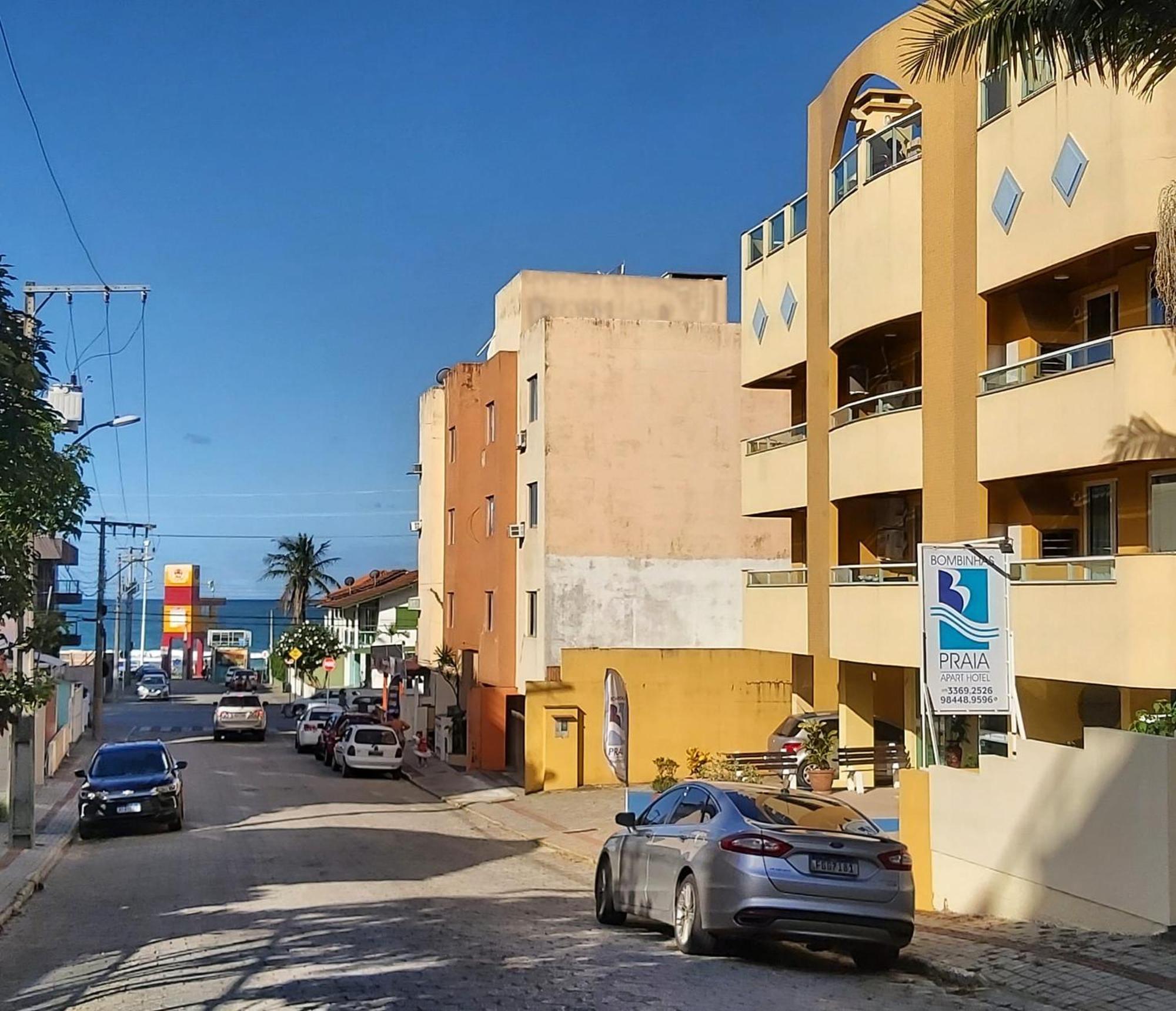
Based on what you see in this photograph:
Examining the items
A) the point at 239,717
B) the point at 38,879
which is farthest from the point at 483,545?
the point at 38,879

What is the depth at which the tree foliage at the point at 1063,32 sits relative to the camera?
35.7 feet

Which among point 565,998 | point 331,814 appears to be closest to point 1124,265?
point 565,998

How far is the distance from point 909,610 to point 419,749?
24646 mm

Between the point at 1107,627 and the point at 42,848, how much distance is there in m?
17.3

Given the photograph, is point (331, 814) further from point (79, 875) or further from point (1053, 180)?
point (1053, 180)

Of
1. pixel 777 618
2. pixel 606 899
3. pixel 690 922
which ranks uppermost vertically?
pixel 777 618

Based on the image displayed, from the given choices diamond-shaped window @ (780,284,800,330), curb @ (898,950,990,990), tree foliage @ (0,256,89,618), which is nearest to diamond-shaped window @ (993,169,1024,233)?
diamond-shaped window @ (780,284,800,330)

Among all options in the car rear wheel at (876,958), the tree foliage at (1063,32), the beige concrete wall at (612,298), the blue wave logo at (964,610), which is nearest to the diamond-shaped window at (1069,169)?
A: the blue wave logo at (964,610)

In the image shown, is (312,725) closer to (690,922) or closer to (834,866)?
(690,922)

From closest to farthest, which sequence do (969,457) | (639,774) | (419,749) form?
(969,457) → (639,774) → (419,749)

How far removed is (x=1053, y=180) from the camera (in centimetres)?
1808

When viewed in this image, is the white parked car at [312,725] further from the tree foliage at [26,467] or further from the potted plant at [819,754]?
the tree foliage at [26,467]

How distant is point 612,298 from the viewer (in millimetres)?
44500

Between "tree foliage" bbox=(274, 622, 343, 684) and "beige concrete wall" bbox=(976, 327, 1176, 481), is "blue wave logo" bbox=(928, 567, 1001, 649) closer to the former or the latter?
"beige concrete wall" bbox=(976, 327, 1176, 481)
